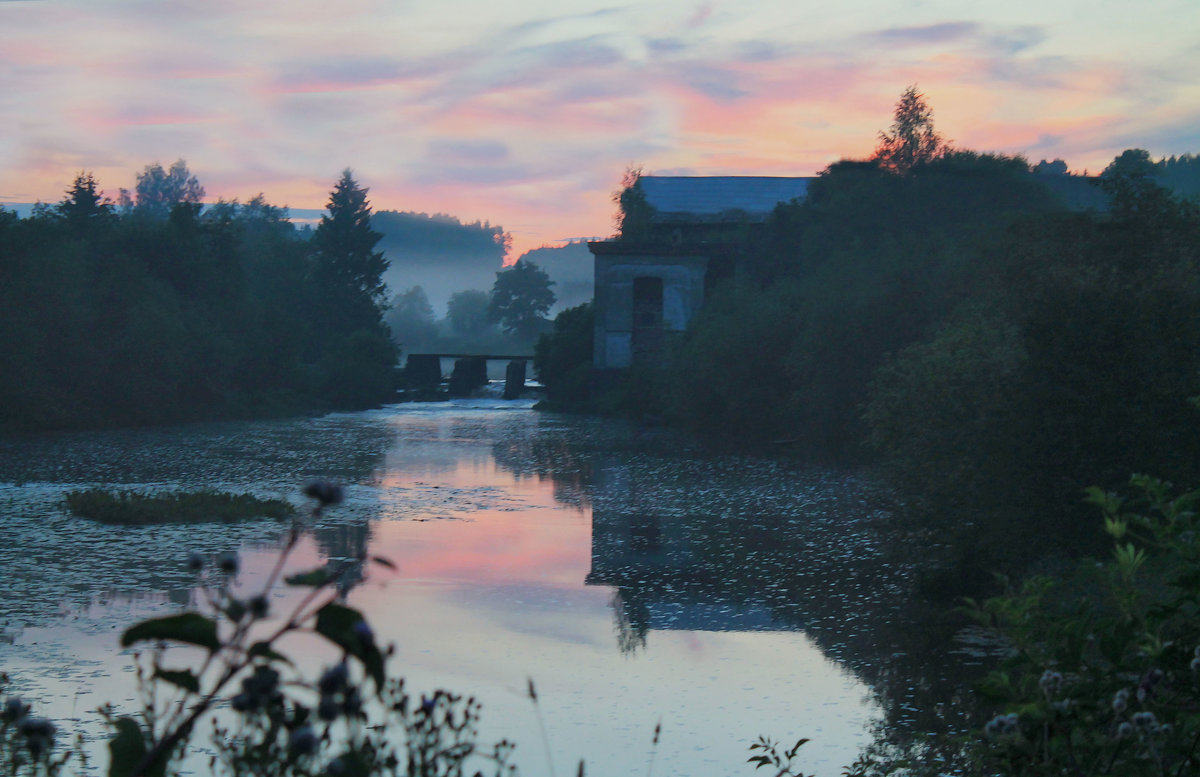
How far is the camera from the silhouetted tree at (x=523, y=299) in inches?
4929

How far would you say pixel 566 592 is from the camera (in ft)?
45.9

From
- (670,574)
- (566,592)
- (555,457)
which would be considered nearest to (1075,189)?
(555,457)

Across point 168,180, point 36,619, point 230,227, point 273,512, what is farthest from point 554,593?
point 168,180

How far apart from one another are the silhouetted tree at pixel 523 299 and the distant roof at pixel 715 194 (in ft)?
194

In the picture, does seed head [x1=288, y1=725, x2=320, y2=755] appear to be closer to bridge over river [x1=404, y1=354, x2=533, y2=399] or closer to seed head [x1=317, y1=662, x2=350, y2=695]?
seed head [x1=317, y1=662, x2=350, y2=695]

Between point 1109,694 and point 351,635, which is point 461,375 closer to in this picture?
point 1109,694

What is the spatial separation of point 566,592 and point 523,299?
113 m

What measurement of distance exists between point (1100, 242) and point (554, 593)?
511 inches

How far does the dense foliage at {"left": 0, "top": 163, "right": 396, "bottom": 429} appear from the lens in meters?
40.9

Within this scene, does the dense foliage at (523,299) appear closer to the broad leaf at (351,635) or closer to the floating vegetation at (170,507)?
the floating vegetation at (170,507)

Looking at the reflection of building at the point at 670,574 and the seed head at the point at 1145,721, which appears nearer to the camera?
the seed head at the point at 1145,721

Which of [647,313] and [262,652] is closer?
[262,652]

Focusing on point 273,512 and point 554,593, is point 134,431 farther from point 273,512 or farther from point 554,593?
point 554,593

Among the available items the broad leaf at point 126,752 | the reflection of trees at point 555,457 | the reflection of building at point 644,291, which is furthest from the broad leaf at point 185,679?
the reflection of building at point 644,291
